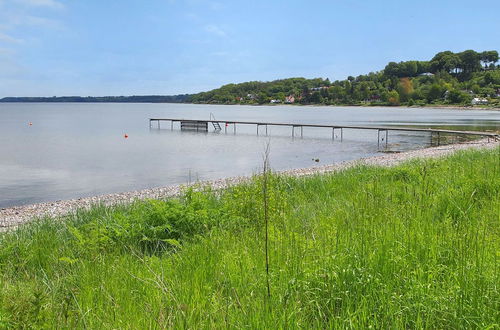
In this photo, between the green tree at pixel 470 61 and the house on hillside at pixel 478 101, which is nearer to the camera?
the house on hillside at pixel 478 101

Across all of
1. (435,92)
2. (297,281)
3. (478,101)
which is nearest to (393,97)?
(435,92)

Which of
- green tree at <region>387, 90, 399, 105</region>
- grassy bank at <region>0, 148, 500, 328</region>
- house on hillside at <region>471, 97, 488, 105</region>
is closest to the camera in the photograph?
grassy bank at <region>0, 148, 500, 328</region>

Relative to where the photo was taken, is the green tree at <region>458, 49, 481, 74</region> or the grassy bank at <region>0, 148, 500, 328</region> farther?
the green tree at <region>458, 49, 481, 74</region>

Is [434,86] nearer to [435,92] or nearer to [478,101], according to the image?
[435,92]

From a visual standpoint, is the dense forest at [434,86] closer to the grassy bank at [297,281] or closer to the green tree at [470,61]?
the green tree at [470,61]

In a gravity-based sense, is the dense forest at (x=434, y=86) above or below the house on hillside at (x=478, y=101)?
above

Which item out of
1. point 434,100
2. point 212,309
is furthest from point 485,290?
point 434,100

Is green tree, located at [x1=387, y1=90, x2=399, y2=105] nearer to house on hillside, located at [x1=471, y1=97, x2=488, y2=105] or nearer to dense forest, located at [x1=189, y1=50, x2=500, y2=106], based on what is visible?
dense forest, located at [x1=189, y1=50, x2=500, y2=106]

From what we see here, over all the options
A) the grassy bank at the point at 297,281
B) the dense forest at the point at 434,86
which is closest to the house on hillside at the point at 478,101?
the dense forest at the point at 434,86

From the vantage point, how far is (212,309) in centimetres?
307

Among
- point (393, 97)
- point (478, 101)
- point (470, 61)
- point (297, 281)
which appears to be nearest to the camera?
point (297, 281)

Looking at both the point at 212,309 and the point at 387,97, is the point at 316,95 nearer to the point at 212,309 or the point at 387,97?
the point at 387,97

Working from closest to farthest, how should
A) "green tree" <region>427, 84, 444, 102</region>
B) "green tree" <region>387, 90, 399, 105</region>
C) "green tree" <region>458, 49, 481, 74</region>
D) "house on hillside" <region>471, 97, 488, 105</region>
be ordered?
"house on hillside" <region>471, 97, 488, 105</region> → "green tree" <region>427, 84, 444, 102</region> → "green tree" <region>387, 90, 399, 105</region> → "green tree" <region>458, 49, 481, 74</region>

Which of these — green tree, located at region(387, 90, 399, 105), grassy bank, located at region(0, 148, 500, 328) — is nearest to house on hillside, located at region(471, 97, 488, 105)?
green tree, located at region(387, 90, 399, 105)
